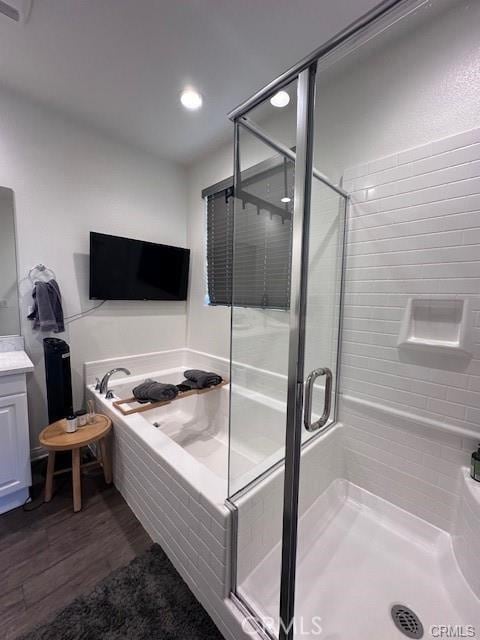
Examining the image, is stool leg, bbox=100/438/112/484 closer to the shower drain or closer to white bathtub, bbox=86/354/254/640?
white bathtub, bbox=86/354/254/640

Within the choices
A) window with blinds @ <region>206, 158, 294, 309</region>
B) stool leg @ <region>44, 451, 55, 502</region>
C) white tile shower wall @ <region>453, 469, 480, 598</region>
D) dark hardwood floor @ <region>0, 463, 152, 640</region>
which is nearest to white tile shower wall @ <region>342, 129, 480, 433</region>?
white tile shower wall @ <region>453, 469, 480, 598</region>

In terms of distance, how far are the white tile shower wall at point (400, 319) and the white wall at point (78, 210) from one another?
1.90 metres

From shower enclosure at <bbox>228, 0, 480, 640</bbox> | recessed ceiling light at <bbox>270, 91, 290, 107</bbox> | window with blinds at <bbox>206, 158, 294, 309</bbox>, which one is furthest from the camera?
window with blinds at <bbox>206, 158, 294, 309</bbox>

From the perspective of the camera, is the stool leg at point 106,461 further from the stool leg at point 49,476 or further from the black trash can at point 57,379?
the black trash can at point 57,379

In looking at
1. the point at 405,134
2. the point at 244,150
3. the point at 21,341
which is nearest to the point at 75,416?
the point at 21,341

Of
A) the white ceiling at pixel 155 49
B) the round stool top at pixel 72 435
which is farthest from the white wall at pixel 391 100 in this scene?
the round stool top at pixel 72 435

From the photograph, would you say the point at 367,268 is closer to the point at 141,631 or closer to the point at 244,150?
the point at 244,150

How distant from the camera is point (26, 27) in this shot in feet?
4.69

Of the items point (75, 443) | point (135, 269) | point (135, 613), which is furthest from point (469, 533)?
point (135, 269)

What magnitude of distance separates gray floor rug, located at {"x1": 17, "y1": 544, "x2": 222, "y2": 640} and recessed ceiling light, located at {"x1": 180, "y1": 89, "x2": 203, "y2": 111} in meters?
2.91

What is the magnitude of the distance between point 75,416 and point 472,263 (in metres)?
2.51

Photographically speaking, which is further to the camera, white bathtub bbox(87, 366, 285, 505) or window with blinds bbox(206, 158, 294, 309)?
window with blinds bbox(206, 158, 294, 309)

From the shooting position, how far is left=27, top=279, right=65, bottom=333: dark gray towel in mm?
2031

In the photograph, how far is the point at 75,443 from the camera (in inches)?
64.2
